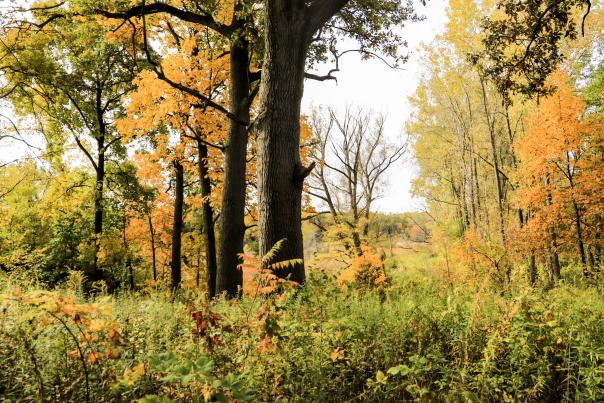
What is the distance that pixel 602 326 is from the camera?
11.8ft

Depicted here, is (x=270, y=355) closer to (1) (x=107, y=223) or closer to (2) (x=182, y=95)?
(2) (x=182, y=95)

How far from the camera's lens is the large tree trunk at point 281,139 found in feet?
17.9

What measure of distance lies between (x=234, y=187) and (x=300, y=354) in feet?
21.0

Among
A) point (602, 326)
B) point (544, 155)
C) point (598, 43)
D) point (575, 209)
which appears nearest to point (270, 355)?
point (602, 326)

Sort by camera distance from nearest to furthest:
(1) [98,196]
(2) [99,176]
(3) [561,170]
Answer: (3) [561,170]
(1) [98,196]
(2) [99,176]

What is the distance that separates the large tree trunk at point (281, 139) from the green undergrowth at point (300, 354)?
1.58 m

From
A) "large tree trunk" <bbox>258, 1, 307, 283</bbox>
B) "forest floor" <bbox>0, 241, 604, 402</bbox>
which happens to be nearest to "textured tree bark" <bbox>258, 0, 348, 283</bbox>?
"large tree trunk" <bbox>258, 1, 307, 283</bbox>

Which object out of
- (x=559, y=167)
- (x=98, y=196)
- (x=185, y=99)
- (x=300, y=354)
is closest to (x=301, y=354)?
(x=300, y=354)

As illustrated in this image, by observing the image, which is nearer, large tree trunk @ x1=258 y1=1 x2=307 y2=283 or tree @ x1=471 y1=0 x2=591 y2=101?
large tree trunk @ x1=258 y1=1 x2=307 y2=283

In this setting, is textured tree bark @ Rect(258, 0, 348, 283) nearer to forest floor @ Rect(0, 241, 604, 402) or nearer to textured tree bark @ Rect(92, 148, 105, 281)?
forest floor @ Rect(0, 241, 604, 402)

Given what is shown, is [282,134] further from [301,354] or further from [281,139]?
[301,354]

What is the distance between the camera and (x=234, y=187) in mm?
8812

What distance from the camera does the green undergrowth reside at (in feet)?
6.88

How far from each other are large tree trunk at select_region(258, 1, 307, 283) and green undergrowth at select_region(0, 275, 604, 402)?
62.0 inches
